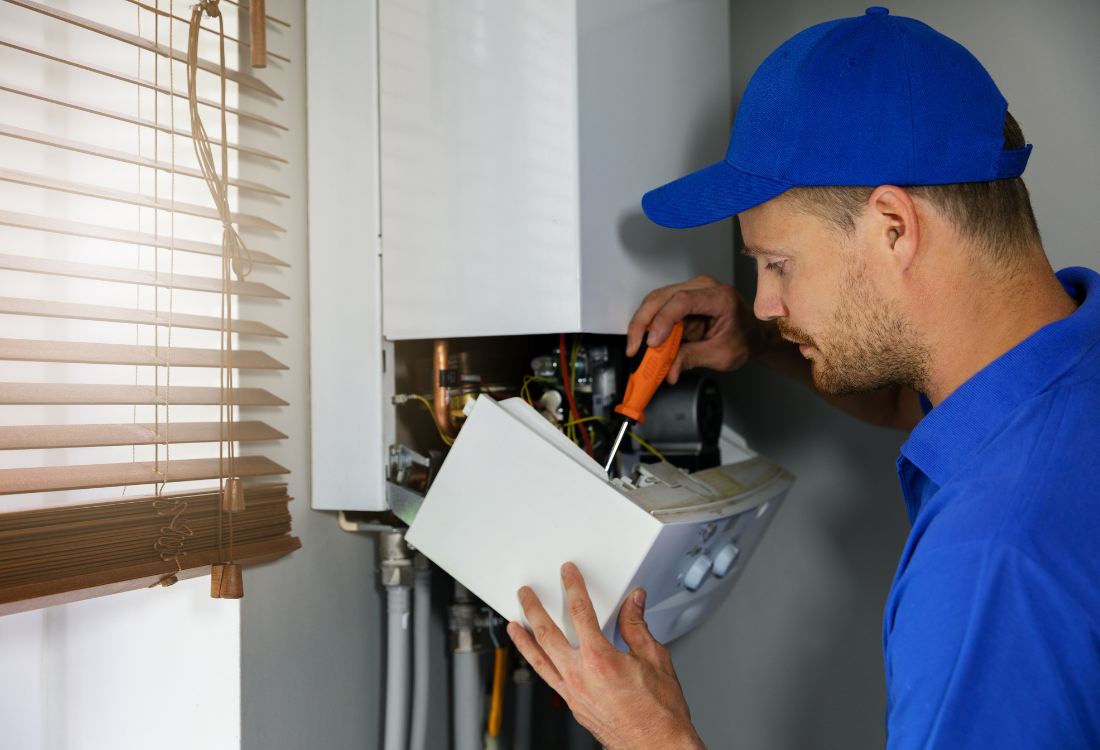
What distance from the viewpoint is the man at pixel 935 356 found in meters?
0.50

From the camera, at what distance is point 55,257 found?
852mm

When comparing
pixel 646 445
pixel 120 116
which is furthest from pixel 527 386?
pixel 120 116

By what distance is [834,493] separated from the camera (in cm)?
142

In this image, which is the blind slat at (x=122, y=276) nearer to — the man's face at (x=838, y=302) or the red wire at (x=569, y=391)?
the red wire at (x=569, y=391)

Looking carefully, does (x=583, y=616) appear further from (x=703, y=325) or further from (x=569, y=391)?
(x=703, y=325)

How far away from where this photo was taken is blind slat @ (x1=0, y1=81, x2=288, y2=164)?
70 centimetres

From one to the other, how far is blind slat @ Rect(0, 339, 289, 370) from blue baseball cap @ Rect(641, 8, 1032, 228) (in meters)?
0.63

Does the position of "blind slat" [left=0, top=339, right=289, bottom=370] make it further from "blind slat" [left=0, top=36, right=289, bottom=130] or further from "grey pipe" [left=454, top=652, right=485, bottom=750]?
"grey pipe" [left=454, top=652, right=485, bottom=750]

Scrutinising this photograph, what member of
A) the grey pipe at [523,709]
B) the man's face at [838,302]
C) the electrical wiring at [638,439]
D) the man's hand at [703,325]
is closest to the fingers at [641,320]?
the man's hand at [703,325]

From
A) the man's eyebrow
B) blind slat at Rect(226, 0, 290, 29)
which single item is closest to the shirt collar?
the man's eyebrow

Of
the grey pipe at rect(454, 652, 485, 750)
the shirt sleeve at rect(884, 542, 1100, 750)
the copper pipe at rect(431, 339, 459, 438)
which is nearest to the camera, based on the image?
the shirt sleeve at rect(884, 542, 1100, 750)

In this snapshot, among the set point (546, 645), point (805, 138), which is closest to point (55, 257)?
point (546, 645)

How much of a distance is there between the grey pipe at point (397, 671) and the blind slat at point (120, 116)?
0.64m

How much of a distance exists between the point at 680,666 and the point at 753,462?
576 millimetres
